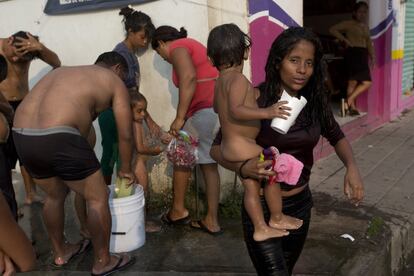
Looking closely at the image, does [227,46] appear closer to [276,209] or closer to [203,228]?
[276,209]

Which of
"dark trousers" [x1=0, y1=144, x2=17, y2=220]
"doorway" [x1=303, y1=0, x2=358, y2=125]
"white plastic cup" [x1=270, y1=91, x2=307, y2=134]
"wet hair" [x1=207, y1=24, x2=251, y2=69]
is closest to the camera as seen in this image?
"white plastic cup" [x1=270, y1=91, x2=307, y2=134]

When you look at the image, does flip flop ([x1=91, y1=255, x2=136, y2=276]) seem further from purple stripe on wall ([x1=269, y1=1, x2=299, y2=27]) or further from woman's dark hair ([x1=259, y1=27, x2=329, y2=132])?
purple stripe on wall ([x1=269, y1=1, x2=299, y2=27])

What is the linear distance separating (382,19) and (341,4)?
3.36 m

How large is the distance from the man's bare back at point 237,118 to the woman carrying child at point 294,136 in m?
0.04

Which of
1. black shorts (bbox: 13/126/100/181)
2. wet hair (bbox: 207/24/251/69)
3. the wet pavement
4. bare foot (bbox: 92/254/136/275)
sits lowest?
the wet pavement

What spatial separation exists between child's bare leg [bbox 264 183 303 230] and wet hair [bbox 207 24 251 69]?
2.42 ft

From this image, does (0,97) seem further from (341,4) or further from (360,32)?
(341,4)

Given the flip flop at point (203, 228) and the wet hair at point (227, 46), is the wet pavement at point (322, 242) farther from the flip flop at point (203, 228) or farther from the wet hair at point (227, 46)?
the wet hair at point (227, 46)

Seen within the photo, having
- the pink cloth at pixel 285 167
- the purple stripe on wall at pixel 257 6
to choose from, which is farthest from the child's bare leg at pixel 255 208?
the purple stripe on wall at pixel 257 6

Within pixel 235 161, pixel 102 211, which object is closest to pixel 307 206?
pixel 235 161

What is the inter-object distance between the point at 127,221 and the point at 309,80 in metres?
1.86

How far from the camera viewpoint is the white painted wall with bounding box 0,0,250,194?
4.01 metres

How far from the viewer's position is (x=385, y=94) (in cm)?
775

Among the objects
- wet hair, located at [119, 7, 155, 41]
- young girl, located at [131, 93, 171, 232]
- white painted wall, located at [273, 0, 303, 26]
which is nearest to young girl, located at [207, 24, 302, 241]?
young girl, located at [131, 93, 171, 232]
